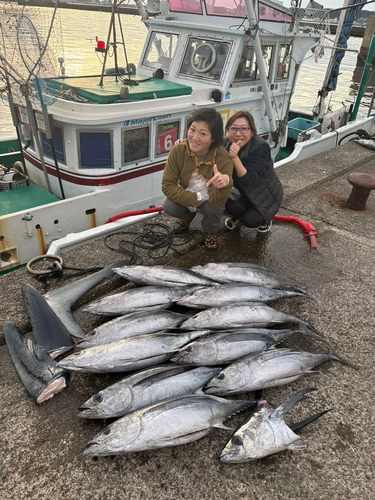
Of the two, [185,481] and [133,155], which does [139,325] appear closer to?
[185,481]

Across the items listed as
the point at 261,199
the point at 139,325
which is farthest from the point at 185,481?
the point at 261,199

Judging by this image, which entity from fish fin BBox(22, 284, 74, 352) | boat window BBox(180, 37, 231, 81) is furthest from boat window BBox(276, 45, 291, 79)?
fish fin BBox(22, 284, 74, 352)

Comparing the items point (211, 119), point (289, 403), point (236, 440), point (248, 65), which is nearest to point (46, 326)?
point (236, 440)

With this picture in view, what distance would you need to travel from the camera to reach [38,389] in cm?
232

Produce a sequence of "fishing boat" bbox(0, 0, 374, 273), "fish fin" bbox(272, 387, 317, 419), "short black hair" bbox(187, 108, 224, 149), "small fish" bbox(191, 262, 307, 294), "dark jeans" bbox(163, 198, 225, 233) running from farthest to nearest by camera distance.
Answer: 1. "fishing boat" bbox(0, 0, 374, 273)
2. "dark jeans" bbox(163, 198, 225, 233)
3. "small fish" bbox(191, 262, 307, 294)
4. "short black hair" bbox(187, 108, 224, 149)
5. "fish fin" bbox(272, 387, 317, 419)

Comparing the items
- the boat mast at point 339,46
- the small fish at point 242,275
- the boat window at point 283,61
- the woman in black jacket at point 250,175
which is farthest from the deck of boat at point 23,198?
the boat mast at point 339,46

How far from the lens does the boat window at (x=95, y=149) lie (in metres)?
5.24

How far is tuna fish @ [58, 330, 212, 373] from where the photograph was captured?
236cm

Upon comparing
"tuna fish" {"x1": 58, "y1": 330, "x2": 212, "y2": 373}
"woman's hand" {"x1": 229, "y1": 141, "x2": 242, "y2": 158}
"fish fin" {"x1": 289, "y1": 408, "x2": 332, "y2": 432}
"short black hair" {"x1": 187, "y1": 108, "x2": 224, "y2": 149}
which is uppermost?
"short black hair" {"x1": 187, "y1": 108, "x2": 224, "y2": 149}

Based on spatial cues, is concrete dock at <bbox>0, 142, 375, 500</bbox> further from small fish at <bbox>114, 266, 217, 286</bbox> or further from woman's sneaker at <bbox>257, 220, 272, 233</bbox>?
woman's sneaker at <bbox>257, 220, 272, 233</bbox>

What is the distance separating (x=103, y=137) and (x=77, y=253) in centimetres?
230

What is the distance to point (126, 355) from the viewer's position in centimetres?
241

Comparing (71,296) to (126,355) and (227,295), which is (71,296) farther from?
(227,295)

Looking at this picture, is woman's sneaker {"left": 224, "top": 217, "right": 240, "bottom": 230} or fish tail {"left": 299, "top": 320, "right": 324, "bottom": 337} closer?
fish tail {"left": 299, "top": 320, "right": 324, "bottom": 337}
